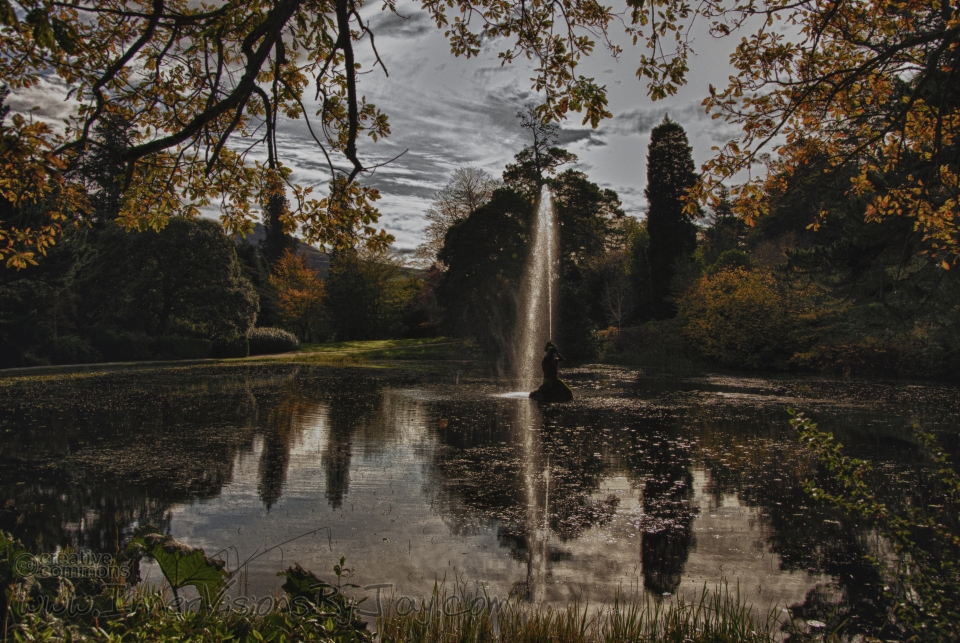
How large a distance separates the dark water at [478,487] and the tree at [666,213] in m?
25.1

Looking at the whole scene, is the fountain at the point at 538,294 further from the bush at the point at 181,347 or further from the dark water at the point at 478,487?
the bush at the point at 181,347

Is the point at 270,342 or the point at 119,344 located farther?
the point at 270,342

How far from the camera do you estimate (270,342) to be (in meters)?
40.6

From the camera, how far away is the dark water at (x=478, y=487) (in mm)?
5688

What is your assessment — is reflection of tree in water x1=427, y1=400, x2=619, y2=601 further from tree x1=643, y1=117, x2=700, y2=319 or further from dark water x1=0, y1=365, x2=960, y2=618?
tree x1=643, y1=117, x2=700, y2=319

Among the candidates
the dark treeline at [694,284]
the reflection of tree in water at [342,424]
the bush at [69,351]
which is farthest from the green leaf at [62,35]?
the bush at [69,351]

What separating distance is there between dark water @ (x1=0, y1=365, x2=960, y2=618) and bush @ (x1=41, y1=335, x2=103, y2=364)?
47.7ft

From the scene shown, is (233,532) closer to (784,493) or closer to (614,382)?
(784,493)

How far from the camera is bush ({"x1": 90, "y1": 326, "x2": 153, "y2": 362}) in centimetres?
3284

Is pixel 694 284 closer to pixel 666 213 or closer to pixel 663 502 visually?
pixel 666 213

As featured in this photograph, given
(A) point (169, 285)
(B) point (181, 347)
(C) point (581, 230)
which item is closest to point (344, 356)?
(B) point (181, 347)

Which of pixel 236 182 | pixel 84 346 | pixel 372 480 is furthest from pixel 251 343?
pixel 236 182

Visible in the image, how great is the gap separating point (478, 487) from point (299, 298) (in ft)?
150

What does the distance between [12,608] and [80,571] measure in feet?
2.28
